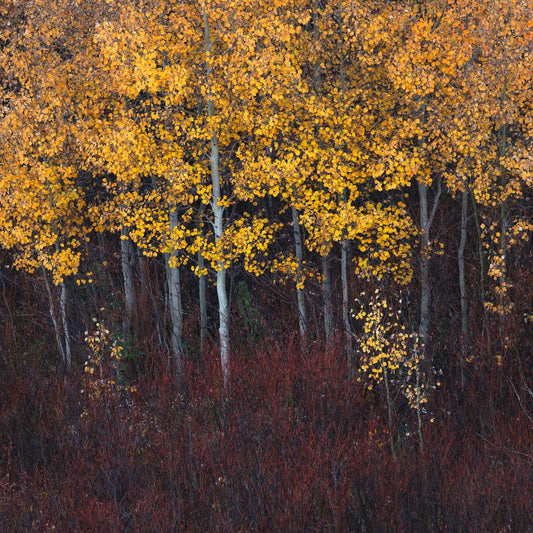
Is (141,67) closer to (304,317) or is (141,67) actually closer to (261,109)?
(261,109)

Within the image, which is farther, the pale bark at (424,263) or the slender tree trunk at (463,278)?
the pale bark at (424,263)

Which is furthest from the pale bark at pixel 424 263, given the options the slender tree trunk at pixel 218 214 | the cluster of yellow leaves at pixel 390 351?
the slender tree trunk at pixel 218 214

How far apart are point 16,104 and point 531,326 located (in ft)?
45.9

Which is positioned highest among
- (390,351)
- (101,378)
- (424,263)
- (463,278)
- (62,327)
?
(424,263)

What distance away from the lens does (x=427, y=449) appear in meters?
15.0

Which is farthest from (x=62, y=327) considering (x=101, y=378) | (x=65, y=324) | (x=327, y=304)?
(x=327, y=304)

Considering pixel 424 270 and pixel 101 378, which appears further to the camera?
pixel 424 270

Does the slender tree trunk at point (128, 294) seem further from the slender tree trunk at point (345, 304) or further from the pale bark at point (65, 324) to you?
the slender tree trunk at point (345, 304)

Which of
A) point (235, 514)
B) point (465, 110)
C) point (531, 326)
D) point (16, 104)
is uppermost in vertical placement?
point (16, 104)

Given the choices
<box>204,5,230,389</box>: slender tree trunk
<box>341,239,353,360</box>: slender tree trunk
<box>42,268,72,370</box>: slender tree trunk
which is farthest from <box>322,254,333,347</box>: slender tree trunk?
<box>42,268,72,370</box>: slender tree trunk

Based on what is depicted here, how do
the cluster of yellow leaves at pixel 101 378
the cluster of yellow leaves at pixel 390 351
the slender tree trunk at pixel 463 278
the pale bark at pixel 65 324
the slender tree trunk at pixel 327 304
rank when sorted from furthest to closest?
1. the pale bark at pixel 65 324
2. the slender tree trunk at pixel 327 304
3. the slender tree trunk at pixel 463 278
4. the cluster of yellow leaves at pixel 101 378
5. the cluster of yellow leaves at pixel 390 351

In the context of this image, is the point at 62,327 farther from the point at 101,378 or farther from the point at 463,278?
the point at 463,278

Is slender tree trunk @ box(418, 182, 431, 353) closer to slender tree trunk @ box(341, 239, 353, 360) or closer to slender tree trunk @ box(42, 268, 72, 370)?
slender tree trunk @ box(341, 239, 353, 360)

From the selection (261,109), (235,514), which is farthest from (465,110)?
(235,514)
